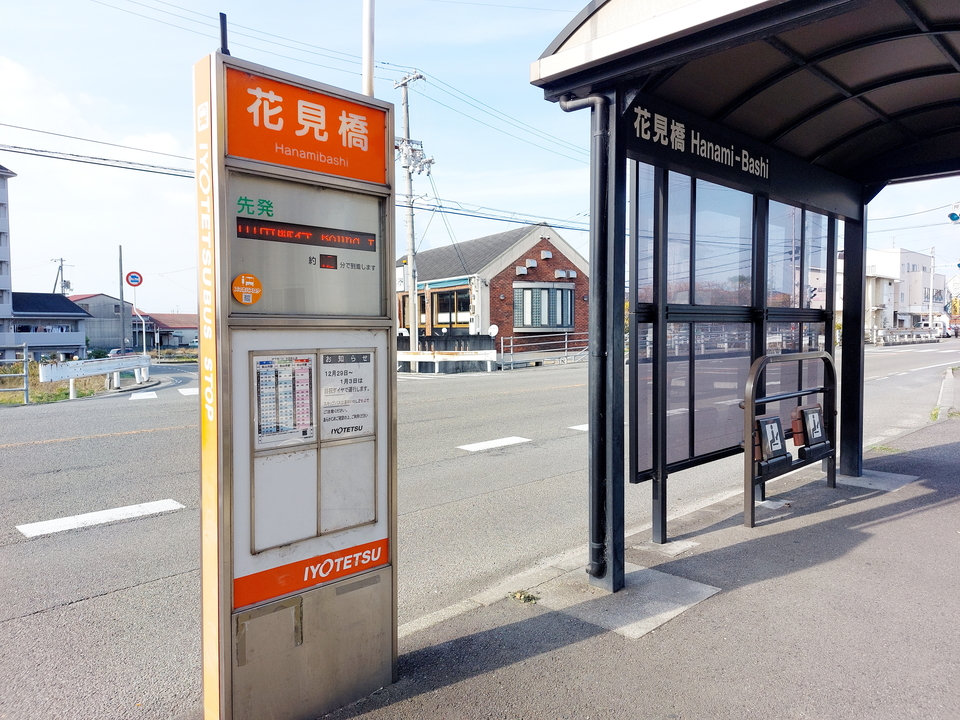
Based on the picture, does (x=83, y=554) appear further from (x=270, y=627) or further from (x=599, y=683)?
(x=599, y=683)

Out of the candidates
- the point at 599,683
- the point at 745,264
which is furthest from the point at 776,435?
the point at 599,683

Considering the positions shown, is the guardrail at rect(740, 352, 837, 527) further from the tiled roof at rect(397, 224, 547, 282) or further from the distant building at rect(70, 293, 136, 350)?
the distant building at rect(70, 293, 136, 350)

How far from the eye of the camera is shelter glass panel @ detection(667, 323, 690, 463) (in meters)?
5.14

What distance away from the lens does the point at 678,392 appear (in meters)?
5.25

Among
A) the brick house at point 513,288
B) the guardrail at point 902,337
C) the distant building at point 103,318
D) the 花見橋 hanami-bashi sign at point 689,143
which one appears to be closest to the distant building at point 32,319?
the distant building at point 103,318

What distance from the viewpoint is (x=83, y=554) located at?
512cm

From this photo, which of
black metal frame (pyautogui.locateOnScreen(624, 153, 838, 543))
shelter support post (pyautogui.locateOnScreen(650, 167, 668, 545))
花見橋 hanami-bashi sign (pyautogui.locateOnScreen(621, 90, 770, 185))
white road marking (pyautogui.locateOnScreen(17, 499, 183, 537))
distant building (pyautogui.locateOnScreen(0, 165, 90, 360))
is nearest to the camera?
花見橋 hanami-bashi sign (pyautogui.locateOnScreen(621, 90, 770, 185))

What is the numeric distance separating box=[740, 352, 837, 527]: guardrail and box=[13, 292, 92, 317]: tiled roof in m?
68.2

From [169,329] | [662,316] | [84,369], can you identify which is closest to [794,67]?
[662,316]

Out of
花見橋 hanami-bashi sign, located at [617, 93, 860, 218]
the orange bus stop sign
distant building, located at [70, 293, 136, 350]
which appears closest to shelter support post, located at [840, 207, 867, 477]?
花見橋 hanami-bashi sign, located at [617, 93, 860, 218]

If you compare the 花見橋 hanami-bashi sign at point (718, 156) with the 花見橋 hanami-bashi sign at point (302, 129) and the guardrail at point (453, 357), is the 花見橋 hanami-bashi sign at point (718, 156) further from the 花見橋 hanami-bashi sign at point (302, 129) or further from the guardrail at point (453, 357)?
the guardrail at point (453, 357)

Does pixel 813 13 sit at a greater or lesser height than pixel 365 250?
greater

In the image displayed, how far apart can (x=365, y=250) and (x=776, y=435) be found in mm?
4138

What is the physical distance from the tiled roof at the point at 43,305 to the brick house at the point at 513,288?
4327 cm
